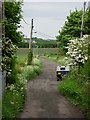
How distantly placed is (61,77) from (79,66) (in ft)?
12.9

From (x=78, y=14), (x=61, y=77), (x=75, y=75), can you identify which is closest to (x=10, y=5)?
(x=75, y=75)

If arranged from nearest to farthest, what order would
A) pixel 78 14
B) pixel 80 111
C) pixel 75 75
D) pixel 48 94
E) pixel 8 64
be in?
pixel 80 111
pixel 8 64
pixel 48 94
pixel 75 75
pixel 78 14

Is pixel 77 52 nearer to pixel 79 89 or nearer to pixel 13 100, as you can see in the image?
pixel 79 89

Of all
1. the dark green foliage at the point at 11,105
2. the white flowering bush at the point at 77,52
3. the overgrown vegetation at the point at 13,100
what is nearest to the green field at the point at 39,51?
the white flowering bush at the point at 77,52

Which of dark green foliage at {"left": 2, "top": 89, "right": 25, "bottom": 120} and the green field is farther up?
the green field

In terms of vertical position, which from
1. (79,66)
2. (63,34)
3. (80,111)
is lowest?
(80,111)

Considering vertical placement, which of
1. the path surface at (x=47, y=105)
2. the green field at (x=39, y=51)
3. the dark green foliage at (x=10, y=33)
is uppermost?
the dark green foliage at (x=10, y=33)

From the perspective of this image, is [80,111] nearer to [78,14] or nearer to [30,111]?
A: [30,111]

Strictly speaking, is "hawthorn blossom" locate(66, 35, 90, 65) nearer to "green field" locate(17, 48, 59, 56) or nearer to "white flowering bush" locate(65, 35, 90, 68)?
"white flowering bush" locate(65, 35, 90, 68)

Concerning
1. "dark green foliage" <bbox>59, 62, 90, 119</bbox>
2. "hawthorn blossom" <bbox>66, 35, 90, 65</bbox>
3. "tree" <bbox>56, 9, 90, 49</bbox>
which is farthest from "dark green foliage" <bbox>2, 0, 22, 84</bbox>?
"tree" <bbox>56, 9, 90, 49</bbox>

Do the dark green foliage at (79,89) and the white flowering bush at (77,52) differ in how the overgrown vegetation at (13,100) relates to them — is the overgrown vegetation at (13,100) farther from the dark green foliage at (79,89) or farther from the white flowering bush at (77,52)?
the white flowering bush at (77,52)

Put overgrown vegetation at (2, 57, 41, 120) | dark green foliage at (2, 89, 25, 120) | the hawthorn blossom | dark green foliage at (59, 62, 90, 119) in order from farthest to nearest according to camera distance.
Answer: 1. the hawthorn blossom
2. dark green foliage at (59, 62, 90, 119)
3. overgrown vegetation at (2, 57, 41, 120)
4. dark green foliage at (2, 89, 25, 120)

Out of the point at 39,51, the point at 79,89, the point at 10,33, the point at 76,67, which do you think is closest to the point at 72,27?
the point at 76,67

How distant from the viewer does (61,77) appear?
20.6 meters
